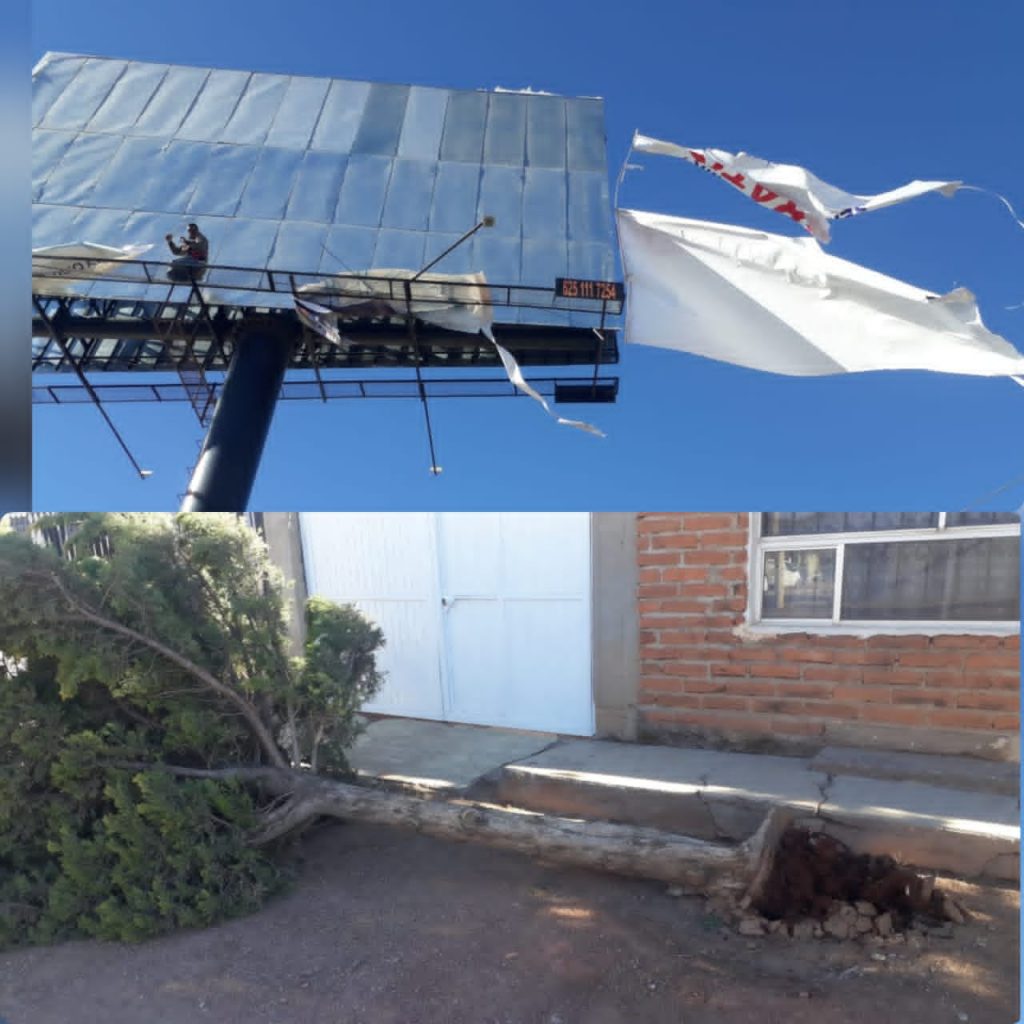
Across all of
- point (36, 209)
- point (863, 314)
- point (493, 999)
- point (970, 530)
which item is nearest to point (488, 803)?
point (493, 999)

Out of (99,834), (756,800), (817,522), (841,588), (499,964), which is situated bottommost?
(499,964)

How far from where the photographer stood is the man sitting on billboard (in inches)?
135

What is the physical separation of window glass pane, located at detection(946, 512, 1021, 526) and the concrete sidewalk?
0.64 m

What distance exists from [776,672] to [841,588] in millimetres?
280

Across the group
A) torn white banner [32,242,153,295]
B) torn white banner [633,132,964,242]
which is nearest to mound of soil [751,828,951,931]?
torn white banner [633,132,964,242]

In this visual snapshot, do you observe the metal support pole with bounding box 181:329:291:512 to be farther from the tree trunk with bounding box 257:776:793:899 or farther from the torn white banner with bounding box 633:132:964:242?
the torn white banner with bounding box 633:132:964:242

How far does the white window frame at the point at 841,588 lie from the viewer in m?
1.68

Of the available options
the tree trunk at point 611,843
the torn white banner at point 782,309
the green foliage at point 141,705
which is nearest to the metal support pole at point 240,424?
the green foliage at point 141,705

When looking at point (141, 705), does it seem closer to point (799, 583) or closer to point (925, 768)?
point (799, 583)

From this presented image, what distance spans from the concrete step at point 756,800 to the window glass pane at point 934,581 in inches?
18.4

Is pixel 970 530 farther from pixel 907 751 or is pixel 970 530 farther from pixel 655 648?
pixel 655 648

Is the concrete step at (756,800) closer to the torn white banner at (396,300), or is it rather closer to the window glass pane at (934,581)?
the window glass pane at (934,581)

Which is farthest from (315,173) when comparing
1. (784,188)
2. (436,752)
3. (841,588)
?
(841,588)

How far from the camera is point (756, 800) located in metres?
2.06
